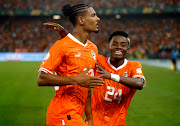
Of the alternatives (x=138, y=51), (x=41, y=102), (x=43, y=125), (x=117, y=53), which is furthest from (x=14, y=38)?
(x=117, y=53)

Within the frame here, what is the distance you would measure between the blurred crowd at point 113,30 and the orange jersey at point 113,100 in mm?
30430

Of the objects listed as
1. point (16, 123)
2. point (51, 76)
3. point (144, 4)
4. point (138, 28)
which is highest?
point (144, 4)

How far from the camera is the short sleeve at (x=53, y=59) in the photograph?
296 cm

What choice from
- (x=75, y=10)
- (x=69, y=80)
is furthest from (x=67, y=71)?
(x=75, y=10)

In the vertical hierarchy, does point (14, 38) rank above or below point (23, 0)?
below

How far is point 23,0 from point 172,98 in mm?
40577

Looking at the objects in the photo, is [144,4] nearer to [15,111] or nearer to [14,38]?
[14,38]

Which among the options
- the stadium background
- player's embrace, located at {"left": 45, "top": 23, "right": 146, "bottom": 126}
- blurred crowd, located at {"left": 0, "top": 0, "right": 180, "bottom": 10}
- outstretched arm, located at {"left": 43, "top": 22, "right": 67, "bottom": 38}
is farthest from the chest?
blurred crowd, located at {"left": 0, "top": 0, "right": 180, "bottom": 10}

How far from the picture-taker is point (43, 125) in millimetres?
6301

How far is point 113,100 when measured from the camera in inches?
162

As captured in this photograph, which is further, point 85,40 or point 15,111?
point 15,111

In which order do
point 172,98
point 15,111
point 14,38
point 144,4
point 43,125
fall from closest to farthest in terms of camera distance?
point 43,125 < point 15,111 < point 172,98 < point 14,38 < point 144,4

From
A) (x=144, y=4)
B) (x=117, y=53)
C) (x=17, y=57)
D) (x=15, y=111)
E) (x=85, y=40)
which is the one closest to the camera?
(x=85, y=40)

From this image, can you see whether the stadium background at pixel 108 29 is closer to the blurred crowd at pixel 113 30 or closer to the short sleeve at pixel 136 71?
the blurred crowd at pixel 113 30
